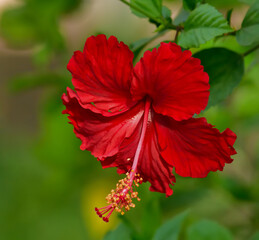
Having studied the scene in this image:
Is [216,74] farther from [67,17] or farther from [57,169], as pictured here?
[57,169]

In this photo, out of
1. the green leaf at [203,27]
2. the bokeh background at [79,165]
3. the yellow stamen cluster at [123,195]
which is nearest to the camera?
the green leaf at [203,27]

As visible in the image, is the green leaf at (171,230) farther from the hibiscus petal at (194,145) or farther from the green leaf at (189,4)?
the green leaf at (189,4)

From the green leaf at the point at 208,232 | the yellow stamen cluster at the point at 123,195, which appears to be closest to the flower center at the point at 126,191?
the yellow stamen cluster at the point at 123,195

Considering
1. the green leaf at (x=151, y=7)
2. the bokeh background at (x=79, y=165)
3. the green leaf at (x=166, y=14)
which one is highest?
the green leaf at (x=151, y=7)

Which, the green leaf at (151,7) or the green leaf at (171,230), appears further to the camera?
the green leaf at (171,230)

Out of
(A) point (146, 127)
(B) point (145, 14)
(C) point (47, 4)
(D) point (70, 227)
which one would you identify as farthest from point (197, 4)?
(D) point (70, 227)

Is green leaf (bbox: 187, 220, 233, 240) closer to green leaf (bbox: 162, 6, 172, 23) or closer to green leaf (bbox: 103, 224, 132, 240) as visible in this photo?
green leaf (bbox: 103, 224, 132, 240)

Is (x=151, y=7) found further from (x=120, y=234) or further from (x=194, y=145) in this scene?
(x=120, y=234)

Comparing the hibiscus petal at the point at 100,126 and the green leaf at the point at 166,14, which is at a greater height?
the green leaf at the point at 166,14
